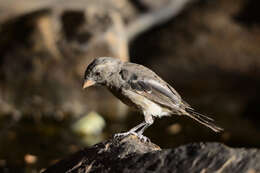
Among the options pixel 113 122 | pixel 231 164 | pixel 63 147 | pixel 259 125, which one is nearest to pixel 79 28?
pixel 113 122

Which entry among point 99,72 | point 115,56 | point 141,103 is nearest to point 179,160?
point 141,103

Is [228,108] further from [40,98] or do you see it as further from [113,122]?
[40,98]

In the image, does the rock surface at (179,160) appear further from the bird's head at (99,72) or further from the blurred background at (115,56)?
the blurred background at (115,56)

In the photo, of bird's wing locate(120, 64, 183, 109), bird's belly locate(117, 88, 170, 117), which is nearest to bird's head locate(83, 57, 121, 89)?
bird's wing locate(120, 64, 183, 109)

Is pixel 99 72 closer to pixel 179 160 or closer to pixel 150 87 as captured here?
pixel 150 87

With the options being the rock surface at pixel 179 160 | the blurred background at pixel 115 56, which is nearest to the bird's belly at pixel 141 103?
the rock surface at pixel 179 160

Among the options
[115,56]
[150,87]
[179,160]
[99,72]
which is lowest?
→ [179,160]
